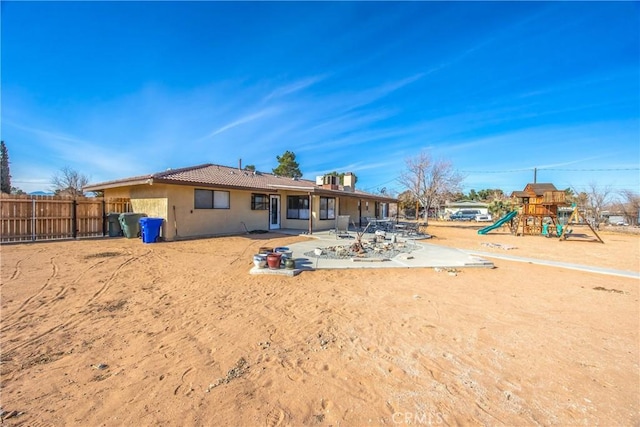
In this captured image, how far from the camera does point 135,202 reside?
45.1ft

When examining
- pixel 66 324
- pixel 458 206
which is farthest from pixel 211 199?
pixel 458 206

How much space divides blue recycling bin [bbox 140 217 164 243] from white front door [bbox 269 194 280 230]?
672 cm

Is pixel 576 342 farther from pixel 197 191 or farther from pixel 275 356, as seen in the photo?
pixel 197 191

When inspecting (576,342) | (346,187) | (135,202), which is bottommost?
(576,342)

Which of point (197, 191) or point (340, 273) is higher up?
point (197, 191)

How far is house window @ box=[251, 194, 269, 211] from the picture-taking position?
15.9 metres

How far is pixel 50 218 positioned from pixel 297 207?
38.5 feet

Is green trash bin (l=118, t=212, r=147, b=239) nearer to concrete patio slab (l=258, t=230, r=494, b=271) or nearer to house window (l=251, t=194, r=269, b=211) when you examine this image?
house window (l=251, t=194, r=269, b=211)

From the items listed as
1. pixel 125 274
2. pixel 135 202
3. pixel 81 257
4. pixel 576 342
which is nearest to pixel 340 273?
pixel 576 342

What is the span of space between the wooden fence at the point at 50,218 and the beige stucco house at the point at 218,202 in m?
1.61

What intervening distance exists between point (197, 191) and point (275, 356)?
11.6m

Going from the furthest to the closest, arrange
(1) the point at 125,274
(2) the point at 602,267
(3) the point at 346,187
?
(3) the point at 346,187 → (2) the point at 602,267 → (1) the point at 125,274

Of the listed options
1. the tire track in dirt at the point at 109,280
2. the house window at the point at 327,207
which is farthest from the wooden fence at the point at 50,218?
the house window at the point at 327,207

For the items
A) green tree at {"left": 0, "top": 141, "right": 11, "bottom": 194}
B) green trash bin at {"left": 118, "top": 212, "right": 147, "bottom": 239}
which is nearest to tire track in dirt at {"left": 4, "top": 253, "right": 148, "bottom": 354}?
green trash bin at {"left": 118, "top": 212, "right": 147, "bottom": 239}
